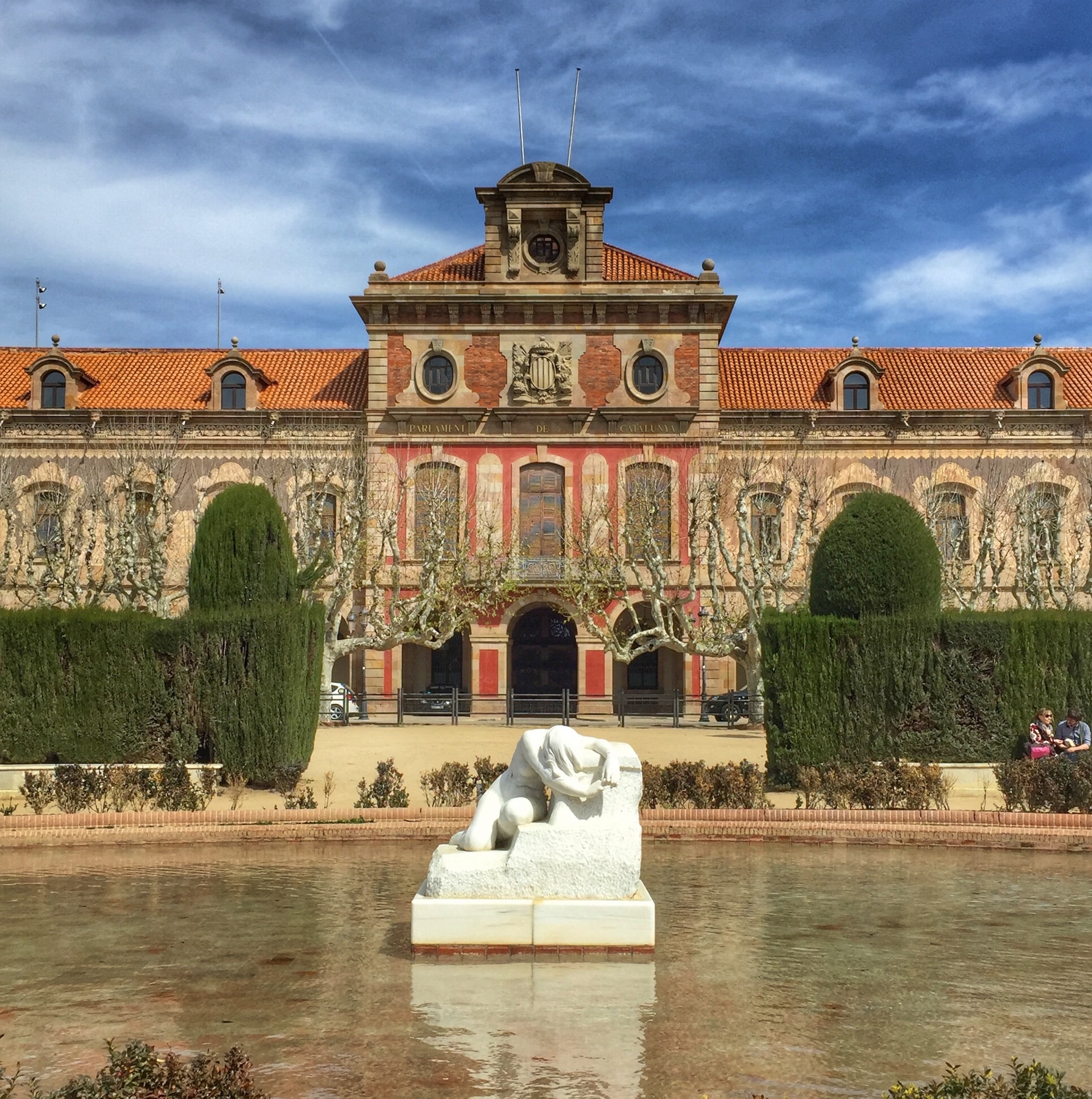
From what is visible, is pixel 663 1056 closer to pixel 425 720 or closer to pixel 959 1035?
pixel 959 1035

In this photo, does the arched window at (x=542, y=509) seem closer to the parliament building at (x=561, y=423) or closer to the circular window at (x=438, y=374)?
the parliament building at (x=561, y=423)

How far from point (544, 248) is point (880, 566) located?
2293 cm

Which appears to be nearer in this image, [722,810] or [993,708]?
[722,810]

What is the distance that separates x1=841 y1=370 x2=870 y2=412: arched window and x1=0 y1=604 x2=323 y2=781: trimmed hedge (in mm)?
26192

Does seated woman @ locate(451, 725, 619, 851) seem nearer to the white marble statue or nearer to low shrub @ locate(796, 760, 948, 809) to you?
the white marble statue

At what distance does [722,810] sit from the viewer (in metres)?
13.5

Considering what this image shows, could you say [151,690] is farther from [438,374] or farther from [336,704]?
[438,374]

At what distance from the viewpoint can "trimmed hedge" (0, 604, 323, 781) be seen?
17391mm

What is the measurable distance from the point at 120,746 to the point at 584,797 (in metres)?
11.1

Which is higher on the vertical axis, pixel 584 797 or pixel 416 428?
pixel 416 428

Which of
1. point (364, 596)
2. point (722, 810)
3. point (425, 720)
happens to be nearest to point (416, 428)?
point (364, 596)

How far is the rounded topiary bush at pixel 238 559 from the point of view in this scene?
18.8m

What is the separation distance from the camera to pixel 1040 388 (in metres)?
38.9

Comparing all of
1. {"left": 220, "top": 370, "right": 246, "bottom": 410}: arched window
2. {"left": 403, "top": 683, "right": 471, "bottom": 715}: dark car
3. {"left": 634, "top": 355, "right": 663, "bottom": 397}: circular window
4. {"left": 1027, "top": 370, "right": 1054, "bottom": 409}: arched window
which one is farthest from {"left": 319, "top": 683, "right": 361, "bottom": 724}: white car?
{"left": 1027, "top": 370, "right": 1054, "bottom": 409}: arched window
